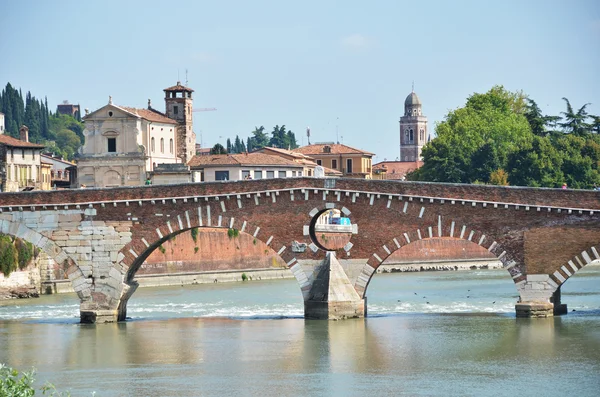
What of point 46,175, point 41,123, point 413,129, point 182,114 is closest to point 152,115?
point 182,114

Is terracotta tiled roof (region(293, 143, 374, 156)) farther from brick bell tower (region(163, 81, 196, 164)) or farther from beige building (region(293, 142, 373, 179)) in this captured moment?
brick bell tower (region(163, 81, 196, 164))

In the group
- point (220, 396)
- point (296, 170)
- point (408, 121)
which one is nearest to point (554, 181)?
point (296, 170)

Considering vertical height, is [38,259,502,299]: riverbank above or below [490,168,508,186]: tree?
below

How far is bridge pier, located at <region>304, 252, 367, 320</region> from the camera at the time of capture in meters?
46.4

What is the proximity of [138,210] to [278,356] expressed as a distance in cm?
1010

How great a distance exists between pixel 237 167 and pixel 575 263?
4475cm

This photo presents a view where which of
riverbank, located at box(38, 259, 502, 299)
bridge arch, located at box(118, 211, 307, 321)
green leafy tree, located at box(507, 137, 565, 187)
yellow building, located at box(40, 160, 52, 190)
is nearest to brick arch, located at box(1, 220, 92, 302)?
bridge arch, located at box(118, 211, 307, 321)

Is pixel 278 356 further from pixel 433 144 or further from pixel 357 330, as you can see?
pixel 433 144

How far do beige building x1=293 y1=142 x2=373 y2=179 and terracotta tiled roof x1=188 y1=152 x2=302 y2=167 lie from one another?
19.3 meters

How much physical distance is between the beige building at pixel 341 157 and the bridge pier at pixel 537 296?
214ft

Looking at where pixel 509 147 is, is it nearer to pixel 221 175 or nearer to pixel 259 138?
pixel 221 175

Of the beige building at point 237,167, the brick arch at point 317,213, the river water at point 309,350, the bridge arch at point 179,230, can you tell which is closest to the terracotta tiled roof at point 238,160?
the beige building at point 237,167

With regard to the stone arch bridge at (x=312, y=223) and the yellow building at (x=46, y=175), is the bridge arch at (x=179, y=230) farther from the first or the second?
the yellow building at (x=46, y=175)

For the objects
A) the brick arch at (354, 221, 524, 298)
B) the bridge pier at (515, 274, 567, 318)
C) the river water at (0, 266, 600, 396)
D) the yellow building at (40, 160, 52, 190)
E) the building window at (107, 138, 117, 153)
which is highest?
the building window at (107, 138, 117, 153)
